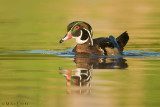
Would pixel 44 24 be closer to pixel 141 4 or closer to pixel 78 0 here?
pixel 141 4

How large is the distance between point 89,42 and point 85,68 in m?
3.16

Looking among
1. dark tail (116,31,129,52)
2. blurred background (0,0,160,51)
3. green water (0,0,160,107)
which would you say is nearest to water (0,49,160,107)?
green water (0,0,160,107)

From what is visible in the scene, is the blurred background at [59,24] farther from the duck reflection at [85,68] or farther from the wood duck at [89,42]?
the duck reflection at [85,68]

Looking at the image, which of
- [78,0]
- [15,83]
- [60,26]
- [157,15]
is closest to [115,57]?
[15,83]

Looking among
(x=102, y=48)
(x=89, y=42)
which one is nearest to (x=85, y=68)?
(x=102, y=48)

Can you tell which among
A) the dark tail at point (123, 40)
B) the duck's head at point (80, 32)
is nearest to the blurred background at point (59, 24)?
the dark tail at point (123, 40)

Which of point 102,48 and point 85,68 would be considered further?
point 102,48

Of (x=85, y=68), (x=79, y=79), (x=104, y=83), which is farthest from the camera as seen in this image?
(x=85, y=68)

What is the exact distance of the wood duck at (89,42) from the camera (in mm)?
14586

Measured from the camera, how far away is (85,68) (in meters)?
12.0

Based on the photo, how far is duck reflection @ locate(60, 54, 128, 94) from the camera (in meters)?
10.0

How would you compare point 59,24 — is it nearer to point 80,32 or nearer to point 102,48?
point 80,32

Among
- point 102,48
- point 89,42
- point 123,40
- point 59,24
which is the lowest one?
point 102,48

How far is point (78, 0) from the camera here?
139 ft
